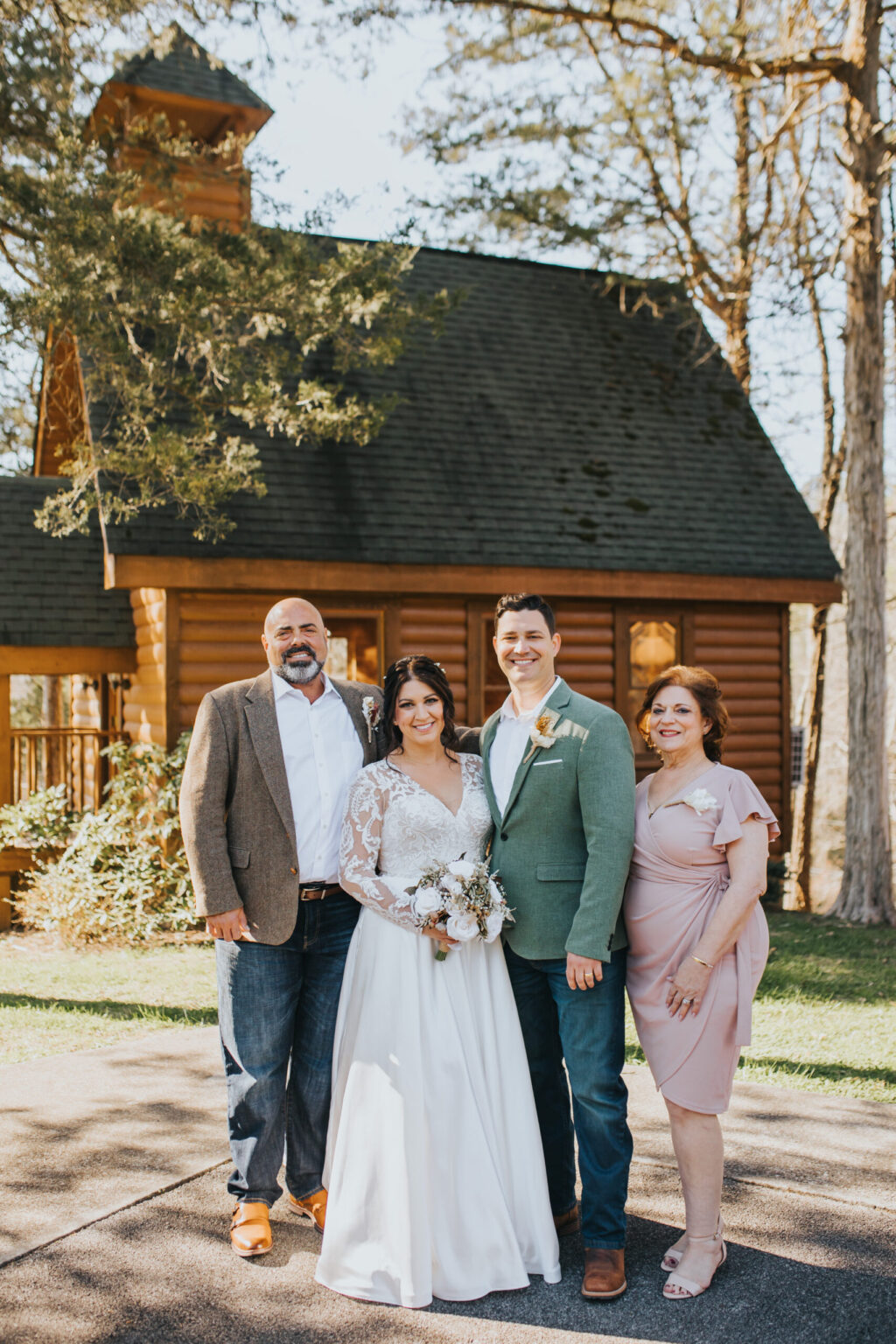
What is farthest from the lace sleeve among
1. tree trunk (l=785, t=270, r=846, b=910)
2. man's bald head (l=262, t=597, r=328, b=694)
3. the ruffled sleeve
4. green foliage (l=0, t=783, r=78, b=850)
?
tree trunk (l=785, t=270, r=846, b=910)

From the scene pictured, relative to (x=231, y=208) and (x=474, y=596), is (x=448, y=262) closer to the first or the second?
(x=231, y=208)


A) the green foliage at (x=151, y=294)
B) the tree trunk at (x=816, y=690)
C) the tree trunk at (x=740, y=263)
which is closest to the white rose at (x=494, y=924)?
the green foliage at (x=151, y=294)

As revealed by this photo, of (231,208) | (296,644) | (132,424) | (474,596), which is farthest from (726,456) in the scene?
(296,644)

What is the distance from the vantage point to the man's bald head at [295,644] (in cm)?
409

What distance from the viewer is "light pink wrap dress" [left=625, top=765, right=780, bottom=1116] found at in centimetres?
354

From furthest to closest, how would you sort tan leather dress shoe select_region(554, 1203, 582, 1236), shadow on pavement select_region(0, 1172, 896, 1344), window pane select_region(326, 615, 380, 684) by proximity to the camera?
1. window pane select_region(326, 615, 380, 684)
2. tan leather dress shoe select_region(554, 1203, 582, 1236)
3. shadow on pavement select_region(0, 1172, 896, 1344)

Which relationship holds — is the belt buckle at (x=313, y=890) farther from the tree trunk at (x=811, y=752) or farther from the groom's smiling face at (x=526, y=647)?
the tree trunk at (x=811, y=752)

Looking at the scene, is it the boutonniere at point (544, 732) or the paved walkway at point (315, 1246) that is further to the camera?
the boutonniere at point (544, 732)

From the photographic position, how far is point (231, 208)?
12969 mm

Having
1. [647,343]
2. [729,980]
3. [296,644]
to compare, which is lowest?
[729,980]

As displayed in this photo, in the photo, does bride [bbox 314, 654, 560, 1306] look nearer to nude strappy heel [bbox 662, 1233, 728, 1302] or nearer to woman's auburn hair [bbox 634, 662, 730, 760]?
nude strappy heel [bbox 662, 1233, 728, 1302]

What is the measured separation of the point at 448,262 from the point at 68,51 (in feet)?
18.4

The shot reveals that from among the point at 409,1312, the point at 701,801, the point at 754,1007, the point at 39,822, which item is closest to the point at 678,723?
the point at 701,801

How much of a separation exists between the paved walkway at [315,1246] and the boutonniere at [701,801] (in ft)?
4.89
